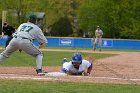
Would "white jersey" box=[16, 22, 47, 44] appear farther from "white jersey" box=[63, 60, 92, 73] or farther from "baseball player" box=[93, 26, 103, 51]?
"baseball player" box=[93, 26, 103, 51]

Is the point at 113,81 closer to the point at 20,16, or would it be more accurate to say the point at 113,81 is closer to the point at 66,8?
the point at 20,16

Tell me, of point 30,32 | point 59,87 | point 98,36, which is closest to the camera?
point 59,87

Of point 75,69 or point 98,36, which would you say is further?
point 98,36

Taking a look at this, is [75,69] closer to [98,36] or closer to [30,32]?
[30,32]

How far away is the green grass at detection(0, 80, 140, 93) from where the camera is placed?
8.48 meters

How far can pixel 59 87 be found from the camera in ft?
29.5

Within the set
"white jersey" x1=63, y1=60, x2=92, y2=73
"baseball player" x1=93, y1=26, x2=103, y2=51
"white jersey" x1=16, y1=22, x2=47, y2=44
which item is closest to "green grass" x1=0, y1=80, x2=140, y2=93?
"white jersey" x1=63, y1=60, x2=92, y2=73

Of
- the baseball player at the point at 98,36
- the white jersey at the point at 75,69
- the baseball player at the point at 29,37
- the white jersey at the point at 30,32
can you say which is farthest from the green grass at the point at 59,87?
the baseball player at the point at 98,36

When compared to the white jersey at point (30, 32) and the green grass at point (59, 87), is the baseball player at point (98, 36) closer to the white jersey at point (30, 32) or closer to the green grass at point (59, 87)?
the white jersey at point (30, 32)

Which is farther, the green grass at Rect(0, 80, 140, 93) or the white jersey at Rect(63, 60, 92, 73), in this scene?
the white jersey at Rect(63, 60, 92, 73)

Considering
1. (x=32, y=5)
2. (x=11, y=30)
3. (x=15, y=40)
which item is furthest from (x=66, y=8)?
(x=15, y=40)

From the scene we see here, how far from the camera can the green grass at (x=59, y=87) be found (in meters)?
8.48

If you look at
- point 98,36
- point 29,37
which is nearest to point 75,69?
point 29,37

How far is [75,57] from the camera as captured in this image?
1161cm
